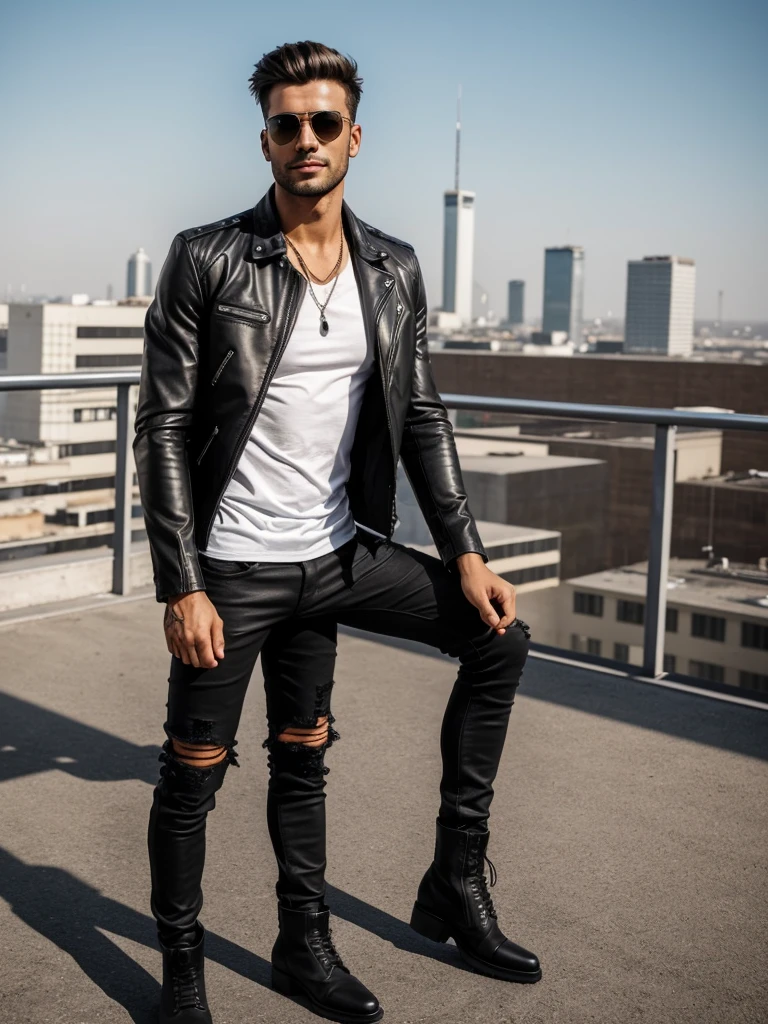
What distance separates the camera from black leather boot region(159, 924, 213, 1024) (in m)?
2.17

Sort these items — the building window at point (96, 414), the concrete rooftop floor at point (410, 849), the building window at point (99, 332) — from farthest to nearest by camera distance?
the building window at point (99, 332), the building window at point (96, 414), the concrete rooftop floor at point (410, 849)

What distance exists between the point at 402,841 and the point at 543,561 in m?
2.20

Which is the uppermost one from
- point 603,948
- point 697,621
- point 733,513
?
point 733,513

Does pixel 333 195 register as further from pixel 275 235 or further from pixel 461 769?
pixel 461 769

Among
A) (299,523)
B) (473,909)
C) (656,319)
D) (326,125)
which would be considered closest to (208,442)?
→ (299,523)

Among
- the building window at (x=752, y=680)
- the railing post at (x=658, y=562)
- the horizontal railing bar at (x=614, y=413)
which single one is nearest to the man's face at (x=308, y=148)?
the horizontal railing bar at (x=614, y=413)

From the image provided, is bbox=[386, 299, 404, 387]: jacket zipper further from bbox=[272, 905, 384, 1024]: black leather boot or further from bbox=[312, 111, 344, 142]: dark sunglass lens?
bbox=[272, 905, 384, 1024]: black leather boot

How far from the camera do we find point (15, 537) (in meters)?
5.45

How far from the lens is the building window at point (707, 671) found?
4676mm

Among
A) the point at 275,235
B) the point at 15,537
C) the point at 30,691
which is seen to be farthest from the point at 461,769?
the point at 15,537

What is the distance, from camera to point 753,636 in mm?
4750

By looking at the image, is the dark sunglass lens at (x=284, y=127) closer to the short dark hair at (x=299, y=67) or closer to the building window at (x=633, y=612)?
the short dark hair at (x=299, y=67)

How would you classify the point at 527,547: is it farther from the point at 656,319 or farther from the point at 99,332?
the point at 656,319

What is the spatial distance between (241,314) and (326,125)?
37 cm
